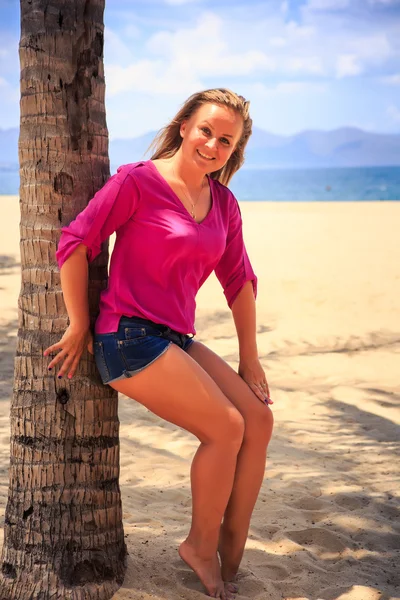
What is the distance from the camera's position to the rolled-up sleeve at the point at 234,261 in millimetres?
3598

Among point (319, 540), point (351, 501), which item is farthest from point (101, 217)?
point (351, 501)

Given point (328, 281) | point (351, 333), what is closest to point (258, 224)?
point (328, 281)

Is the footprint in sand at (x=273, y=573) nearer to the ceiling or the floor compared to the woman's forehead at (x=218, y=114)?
nearer to the floor

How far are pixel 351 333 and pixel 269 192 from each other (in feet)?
266

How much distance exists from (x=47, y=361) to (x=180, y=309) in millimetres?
586

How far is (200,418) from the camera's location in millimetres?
3162

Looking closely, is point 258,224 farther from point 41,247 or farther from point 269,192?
point 269,192

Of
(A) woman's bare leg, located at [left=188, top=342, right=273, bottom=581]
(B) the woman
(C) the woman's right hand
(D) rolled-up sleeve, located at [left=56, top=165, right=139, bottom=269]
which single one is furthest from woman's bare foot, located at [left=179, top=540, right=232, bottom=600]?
(D) rolled-up sleeve, located at [left=56, top=165, right=139, bottom=269]

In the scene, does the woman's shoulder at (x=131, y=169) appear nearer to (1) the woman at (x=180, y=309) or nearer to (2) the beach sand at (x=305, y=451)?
(1) the woman at (x=180, y=309)

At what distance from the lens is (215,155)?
3.33 m

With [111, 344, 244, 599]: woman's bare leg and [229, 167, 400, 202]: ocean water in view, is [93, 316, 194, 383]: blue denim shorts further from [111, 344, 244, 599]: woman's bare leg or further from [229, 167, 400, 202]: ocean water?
[229, 167, 400, 202]: ocean water

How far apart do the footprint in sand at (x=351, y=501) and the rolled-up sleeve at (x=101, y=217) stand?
2.52 m

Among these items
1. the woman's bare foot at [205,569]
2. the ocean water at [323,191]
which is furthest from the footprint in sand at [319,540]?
the ocean water at [323,191]

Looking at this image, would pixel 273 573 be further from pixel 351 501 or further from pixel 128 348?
pixel 128 348
